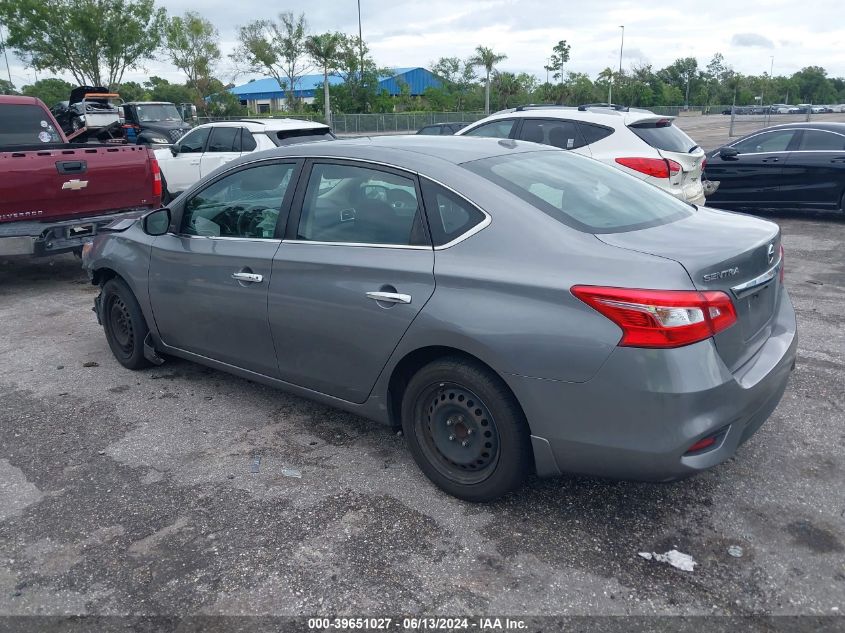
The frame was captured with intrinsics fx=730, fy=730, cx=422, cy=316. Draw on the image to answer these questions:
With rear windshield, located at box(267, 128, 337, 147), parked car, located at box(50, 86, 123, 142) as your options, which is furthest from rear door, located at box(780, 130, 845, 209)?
Result: parked car, located at box(50, 86, 123, 142)

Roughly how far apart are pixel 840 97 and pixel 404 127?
102086mm

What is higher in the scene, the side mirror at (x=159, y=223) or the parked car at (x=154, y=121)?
the parked car at (x=154, y=121)

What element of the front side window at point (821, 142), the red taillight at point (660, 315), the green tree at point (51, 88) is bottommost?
the red taillight at point (660, 315)

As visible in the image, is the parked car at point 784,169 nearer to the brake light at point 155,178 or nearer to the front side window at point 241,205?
the brake light at point 155,178

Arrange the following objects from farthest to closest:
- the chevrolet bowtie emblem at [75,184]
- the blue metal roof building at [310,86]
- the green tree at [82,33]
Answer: the blue metal roof building at [310,86]
the green tree at [82,33]
the chevrolet bowtie emblem at [75,184]

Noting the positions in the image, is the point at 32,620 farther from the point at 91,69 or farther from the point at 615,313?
the point at 91,69

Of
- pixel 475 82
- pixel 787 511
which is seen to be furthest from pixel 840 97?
pixel 787 511

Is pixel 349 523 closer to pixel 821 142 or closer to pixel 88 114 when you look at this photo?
pixel 821 142

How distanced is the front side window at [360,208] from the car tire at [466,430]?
2.23 feet

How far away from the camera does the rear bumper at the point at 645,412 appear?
2771 mm

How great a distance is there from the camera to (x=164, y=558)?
311 cm

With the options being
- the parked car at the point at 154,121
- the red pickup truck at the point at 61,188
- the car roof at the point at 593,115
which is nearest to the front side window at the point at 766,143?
the car roof at the point at 593,115

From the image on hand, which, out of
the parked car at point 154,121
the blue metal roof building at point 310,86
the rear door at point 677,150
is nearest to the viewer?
the rear door at point 677,150

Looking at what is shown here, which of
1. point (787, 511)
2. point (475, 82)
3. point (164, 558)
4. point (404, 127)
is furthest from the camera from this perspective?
point (475, 82)
